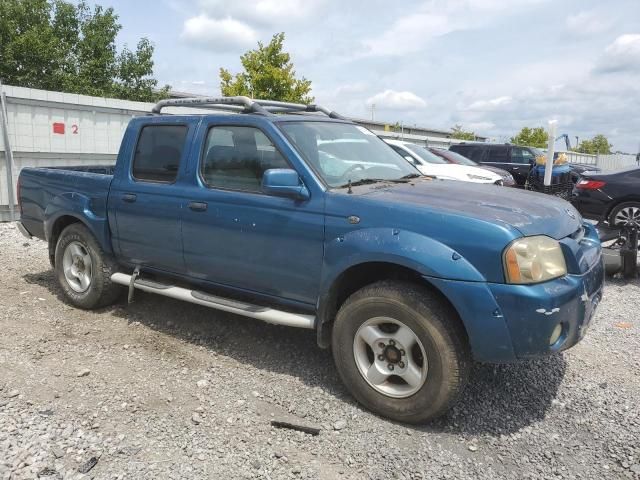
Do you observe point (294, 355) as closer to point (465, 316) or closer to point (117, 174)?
point (465, 316)

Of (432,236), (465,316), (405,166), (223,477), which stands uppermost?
(405,166)

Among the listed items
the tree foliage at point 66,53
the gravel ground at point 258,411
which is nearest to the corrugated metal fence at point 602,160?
the tree foliage at point 66,53

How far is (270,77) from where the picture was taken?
2019 centimetres

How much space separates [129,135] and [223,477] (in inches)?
128

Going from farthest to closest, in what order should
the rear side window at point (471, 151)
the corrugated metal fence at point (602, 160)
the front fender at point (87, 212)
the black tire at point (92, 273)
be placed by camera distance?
1. the corrugated metal fence at point (602, 160)
2. the rear side window at point (471, 151)
3. the black tire at point (92, 273)
4. the front fender at point (87, 212)

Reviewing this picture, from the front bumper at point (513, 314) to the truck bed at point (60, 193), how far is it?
3333 millimetres

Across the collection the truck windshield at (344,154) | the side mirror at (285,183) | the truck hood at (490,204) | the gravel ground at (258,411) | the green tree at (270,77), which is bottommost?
the gravel ground at (258,411)

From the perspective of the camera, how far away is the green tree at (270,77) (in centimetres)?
2027

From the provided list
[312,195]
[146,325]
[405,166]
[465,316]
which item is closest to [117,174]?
[146,325]

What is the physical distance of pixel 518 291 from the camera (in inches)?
111

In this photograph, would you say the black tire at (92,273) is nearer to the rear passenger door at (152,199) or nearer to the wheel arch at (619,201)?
the rear passenger door at (152,199)

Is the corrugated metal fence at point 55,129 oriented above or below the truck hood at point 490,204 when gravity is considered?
above

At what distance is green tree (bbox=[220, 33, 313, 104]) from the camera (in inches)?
798

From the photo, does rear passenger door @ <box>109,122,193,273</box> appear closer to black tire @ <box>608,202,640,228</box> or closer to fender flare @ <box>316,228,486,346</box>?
fender flare @ <box>316,228,486,346</box>
